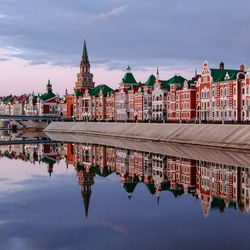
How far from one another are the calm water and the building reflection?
81 millimetres

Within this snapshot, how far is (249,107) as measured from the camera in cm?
7075

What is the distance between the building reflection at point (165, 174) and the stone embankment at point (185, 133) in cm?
1027

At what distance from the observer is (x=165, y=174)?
127 ft

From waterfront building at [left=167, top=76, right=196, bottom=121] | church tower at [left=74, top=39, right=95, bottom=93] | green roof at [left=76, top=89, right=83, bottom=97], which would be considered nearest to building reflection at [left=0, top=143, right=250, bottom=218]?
waterfront building at [left=167, top=76, right=196, bottom=121]

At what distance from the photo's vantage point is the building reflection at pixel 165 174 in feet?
94.6

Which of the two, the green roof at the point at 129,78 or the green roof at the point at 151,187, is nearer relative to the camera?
the green roof at the point at 151,187

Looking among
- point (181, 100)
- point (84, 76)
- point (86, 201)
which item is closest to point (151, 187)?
point (86, 201)

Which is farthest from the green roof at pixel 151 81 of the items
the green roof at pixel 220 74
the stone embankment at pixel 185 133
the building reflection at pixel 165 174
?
the building reflection at pixel 165 174

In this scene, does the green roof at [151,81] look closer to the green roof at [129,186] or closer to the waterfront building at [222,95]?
the waterfront building at [222,95]

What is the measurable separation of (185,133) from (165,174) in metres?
29.0

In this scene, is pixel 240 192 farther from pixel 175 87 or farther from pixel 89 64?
pixel 89 64

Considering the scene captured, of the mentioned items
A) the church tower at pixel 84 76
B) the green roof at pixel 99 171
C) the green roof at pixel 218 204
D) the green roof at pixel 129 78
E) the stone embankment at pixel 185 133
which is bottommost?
the green roof at pixel 99 171

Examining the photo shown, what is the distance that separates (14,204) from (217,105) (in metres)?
58.8

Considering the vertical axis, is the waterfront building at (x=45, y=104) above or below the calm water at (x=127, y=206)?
above
